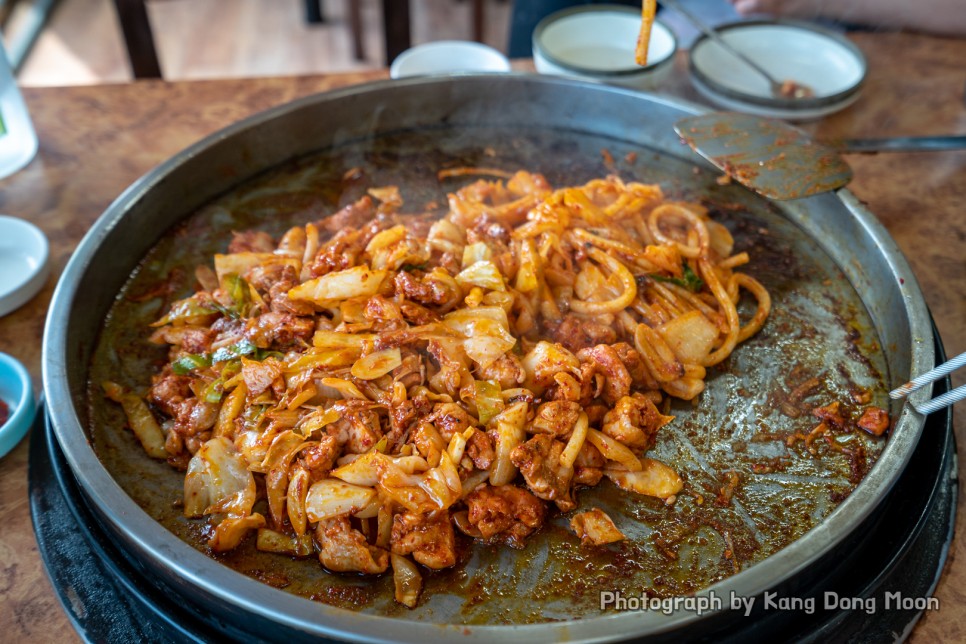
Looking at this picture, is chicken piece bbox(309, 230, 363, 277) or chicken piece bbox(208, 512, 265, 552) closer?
chicken piece bbox(208, 512, 265, 552)

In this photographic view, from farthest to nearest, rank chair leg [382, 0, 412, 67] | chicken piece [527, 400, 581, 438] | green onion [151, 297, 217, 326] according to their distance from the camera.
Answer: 1. chair leg [382, 0, 412, 67]
2. green onion [151, 297, 217, 326]
3. chicken piece [527, 400, 581, 438]

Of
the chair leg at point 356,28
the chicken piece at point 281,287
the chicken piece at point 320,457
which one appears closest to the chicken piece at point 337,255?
the chicken piece at point 281,287

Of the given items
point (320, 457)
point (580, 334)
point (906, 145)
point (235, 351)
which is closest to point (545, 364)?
point (580, 334)

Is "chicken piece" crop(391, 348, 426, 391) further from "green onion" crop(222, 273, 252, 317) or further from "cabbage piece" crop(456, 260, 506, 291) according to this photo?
"green onion" crop(222, 273, 252, 317)

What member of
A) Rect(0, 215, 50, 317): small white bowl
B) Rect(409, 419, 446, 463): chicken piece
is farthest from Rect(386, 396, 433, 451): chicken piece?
Rect(0, 215, 50, 317): small white bowl

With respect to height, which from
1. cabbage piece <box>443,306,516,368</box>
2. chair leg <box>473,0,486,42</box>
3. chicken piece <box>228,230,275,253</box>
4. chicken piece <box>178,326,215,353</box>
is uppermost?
cabbage piece <box>443,306,516,368</box>
